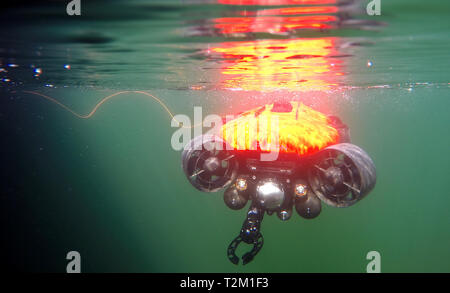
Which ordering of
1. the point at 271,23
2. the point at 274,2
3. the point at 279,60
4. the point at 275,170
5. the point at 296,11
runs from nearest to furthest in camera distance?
the point at 274,2 < the point at 296,11 < the point at 275,170 < the point at 271,23 < the point at 279,60

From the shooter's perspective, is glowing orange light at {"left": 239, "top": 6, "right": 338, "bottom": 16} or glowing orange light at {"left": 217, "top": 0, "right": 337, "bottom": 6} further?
glowing orange light at {"left": 239, "top": 6, "right": 338, "bottom": 16}

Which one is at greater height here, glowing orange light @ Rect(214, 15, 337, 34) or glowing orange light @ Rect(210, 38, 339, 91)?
glowing orange light @ Rect(210, 38, 339, 91)

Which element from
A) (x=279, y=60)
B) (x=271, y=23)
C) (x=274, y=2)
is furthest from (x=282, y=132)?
(x=279, y=60)

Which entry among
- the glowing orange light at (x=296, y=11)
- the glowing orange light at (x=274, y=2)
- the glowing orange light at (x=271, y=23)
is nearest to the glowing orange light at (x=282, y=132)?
the glowing orange light at (x=271, y=23)

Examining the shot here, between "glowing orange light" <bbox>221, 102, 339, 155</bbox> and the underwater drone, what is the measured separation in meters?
0.02

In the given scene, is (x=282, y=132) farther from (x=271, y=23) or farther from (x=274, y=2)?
(x=274, y=2)

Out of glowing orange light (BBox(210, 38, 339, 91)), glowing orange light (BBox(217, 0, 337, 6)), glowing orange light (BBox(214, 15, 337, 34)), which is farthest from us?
glowing orange light (BBox(210, 38, 339, 91))

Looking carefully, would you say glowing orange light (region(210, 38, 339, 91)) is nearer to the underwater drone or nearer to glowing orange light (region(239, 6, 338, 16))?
glowing orange light (region(239, 6, 338, 16))

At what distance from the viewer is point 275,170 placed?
17.9 ft

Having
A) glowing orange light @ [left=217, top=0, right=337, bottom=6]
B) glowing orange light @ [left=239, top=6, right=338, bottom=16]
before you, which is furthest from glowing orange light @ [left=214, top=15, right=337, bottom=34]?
glowing orange light @ [left=217, top=0, right=337, bottom=6]

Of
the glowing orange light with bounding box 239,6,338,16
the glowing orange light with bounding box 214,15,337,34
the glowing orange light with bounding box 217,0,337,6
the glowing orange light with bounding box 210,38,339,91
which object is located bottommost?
the glowing orange light with bounding box 217,0,337,6

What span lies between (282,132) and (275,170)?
830 millimetres

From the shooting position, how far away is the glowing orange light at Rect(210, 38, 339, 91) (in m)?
7.43

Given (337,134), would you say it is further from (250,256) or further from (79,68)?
(79,68)
